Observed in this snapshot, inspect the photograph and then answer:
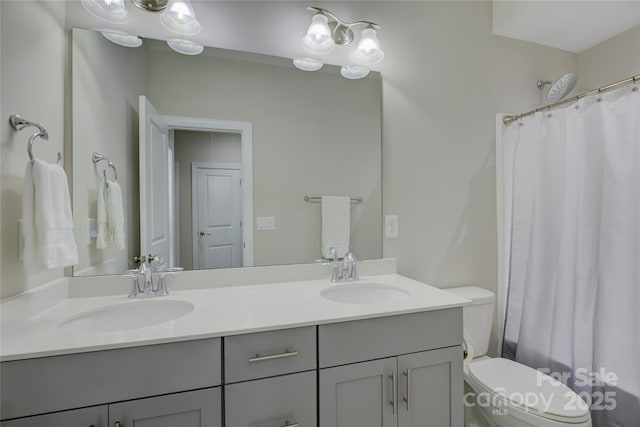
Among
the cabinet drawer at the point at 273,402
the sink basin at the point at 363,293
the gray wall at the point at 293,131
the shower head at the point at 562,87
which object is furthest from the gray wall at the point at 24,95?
the shower head at the point at 562,87

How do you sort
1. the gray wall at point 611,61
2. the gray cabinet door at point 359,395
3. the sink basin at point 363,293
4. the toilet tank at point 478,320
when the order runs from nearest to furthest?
1. the gray cabinet door at point 359,395
2. the sink basin at point 363,293
3. the toilet tank at point 478,320
4. the gray wall at point 611,61

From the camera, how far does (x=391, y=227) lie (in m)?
1.70

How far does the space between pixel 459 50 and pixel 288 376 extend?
2047 mm

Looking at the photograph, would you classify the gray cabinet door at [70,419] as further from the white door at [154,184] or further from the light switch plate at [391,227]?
the light switch plate at [391,227]

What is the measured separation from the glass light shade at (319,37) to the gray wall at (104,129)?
30.5 inches

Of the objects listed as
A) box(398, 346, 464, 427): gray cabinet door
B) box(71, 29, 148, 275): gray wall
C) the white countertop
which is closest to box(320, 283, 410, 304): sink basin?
the white countertop

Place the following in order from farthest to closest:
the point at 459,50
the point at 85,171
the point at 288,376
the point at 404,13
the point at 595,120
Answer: the point at 459,50, the point at 404,13, the point at 595,120, the point at 85,171, the point at 288,376

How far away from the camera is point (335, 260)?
1.58m

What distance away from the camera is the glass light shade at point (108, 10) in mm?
1238

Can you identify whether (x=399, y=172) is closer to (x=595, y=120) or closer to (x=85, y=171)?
(x=595, y=120)

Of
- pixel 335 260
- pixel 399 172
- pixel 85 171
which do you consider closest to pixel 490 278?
pixel 399 172

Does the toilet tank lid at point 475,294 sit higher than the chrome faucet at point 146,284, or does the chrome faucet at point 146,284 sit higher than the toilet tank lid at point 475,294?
the chrome faucet at point 146,284

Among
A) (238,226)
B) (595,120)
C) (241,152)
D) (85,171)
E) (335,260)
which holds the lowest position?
(335,260)

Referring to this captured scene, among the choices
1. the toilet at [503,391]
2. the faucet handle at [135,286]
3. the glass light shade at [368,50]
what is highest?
the glass light shade at [368,50]
